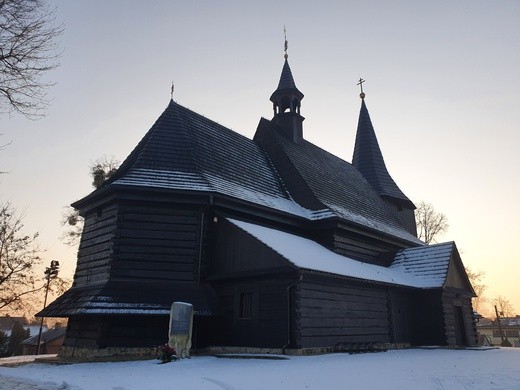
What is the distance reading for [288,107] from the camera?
26078 mm

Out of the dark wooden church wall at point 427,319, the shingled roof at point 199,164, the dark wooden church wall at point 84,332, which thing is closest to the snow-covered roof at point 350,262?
the dark wooden church wall at point 427,319

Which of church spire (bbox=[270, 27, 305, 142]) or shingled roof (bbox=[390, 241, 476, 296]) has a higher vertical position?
church spire (bbox=[270, 27, 305, 142])

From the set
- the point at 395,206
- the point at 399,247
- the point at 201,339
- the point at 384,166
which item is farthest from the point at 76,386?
the point at 384,166

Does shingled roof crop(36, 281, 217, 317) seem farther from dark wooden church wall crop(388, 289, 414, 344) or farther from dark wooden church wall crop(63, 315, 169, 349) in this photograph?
dark wooden church wall crop(388, 289, 414, 344)

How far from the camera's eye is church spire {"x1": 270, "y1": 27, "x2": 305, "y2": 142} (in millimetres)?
25438

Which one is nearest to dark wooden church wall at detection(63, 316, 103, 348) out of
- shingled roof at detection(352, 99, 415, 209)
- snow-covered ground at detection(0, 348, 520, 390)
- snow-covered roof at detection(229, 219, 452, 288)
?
snow-covered ground at detection(0, 348, 520, 390)

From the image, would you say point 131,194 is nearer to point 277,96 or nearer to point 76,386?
point 76,386

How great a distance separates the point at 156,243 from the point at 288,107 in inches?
582

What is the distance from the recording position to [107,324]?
12961mm

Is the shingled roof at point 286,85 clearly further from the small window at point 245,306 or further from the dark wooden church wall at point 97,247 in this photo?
the small window at point 245,306

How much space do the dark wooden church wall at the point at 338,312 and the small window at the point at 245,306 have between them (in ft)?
6.31

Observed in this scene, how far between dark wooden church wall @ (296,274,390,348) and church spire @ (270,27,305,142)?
1175 cm

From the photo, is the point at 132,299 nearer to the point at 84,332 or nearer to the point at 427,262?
the point at 84,332

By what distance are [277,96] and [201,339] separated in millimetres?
16700
